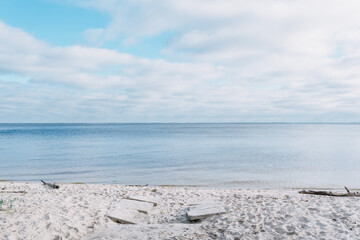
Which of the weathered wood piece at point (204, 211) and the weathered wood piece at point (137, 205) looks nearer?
the weathered wood piece at point (204, 211)

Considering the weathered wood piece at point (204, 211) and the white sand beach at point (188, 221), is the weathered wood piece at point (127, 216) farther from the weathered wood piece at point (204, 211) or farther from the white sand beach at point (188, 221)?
the weathered wood piece at point (204, 211)

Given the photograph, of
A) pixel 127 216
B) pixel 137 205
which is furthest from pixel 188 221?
pixel 137 205

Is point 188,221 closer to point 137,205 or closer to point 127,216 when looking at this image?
point 127,216

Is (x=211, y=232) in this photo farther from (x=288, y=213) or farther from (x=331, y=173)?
(x=331, y=173)

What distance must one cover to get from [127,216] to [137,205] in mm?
950

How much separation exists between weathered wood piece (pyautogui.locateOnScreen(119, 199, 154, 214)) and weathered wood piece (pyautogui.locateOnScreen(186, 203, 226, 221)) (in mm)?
1483

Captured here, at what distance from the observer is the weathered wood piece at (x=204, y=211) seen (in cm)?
759

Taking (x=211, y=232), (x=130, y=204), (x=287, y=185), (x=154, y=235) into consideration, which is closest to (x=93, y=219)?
(x=130, y=204)

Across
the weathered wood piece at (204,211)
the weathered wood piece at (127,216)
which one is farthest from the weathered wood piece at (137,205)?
the weathered wood piece at (204,211)

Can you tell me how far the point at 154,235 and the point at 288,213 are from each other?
139 inches

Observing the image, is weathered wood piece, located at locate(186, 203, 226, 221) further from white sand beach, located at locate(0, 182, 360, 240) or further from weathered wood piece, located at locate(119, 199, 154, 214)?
weathered wood piece, located at locate(119, 199, 154, 214)

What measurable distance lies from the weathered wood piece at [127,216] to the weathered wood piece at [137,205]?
0.60 ft

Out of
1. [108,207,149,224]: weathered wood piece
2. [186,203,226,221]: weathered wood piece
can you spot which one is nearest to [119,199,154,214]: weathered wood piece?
[108,207,149,224]: weathered wood piece

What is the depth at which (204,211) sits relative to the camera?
7.86 metres
